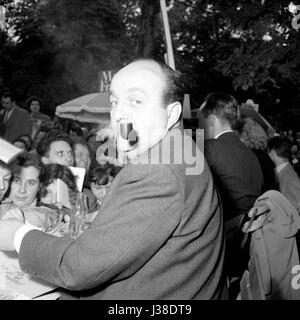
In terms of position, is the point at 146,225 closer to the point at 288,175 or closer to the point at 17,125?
the point at 288,175

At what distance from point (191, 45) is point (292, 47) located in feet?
66.2

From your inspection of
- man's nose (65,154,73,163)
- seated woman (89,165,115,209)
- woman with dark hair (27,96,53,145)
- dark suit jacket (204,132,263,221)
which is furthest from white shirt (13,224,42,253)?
woman with dark hair (27,96,53,145)

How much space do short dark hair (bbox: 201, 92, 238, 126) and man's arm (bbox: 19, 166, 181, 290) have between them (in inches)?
116

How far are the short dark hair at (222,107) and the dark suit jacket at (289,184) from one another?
1.47 meters

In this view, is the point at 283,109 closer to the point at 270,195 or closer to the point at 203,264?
the point at 270,195

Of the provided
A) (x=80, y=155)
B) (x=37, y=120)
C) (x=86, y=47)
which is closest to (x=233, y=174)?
(x=80, y=155)

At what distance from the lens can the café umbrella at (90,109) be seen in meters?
10.1

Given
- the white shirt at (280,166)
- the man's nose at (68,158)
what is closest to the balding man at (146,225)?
the man's nose at (68,158)

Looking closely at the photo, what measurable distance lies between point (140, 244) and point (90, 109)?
8869 millimetres

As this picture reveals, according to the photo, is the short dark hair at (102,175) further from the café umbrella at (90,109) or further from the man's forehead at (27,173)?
the café umbrella at (90,109)

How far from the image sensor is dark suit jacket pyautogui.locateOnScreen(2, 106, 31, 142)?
8.31 m

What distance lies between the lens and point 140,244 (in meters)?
1.54

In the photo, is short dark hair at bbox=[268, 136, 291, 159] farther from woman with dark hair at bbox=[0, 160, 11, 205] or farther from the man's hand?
the man's hand

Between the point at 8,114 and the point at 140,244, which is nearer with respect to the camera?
the point at 140,244
